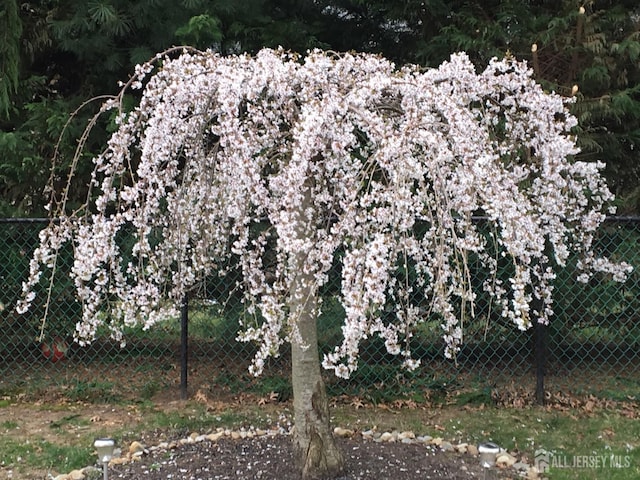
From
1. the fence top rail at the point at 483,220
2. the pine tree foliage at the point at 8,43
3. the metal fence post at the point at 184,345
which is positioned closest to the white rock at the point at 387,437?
the fence top rail at the point at 483,220

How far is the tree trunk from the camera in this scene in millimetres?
2609

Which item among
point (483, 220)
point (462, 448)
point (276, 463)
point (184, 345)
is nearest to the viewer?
point (276, 463)

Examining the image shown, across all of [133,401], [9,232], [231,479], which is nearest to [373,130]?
[231,479]

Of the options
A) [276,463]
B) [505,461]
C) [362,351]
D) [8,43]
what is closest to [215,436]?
[276,463]

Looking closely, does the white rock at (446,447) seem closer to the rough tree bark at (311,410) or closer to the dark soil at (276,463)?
the dark soil at (276,463)

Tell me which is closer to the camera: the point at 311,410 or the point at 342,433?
the point at 311,410

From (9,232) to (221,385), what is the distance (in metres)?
1.96

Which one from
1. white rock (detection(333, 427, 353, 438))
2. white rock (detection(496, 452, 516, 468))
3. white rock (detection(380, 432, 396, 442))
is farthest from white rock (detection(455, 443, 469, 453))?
white rock (detection(333, 427, 353, 438))

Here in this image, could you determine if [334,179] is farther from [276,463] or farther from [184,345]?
[184,345]

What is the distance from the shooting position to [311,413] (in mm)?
2637

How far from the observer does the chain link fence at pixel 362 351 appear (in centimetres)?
414

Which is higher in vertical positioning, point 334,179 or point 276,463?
point 334,179

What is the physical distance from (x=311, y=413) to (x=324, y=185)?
1.03 meters

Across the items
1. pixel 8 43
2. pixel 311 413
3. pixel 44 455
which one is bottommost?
pixel 44 455
